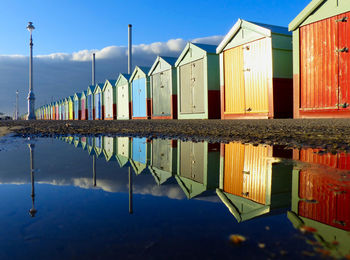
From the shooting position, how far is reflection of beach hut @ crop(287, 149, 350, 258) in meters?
0.88

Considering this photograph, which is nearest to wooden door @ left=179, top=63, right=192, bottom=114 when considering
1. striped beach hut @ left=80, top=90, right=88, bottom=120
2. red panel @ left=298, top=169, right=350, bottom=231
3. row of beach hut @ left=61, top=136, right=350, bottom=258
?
row of beach hut @ left=61, top=136, right=350, bottom=258

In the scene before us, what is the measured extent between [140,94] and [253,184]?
20.9 meters

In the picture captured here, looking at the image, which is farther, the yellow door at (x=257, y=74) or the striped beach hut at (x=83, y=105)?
the striped beach hut at (x=83, y=105)

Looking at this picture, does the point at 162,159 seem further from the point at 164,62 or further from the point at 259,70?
the point at 164,62

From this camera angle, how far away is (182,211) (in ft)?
3.84

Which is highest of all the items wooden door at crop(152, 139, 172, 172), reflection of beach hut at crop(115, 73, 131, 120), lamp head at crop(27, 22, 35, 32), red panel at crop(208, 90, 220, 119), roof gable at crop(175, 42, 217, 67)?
lamp head at crop(27, 22, 35, 32)

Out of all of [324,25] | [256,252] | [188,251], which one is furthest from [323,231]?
[324,25]

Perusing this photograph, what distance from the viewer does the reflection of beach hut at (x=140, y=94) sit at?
69.1 feet

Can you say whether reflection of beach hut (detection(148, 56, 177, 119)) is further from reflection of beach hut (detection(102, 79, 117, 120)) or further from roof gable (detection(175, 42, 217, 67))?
reflection of beach hut (detection(102, 79, 117, 120))

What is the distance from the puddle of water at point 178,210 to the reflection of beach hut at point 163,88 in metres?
15.8

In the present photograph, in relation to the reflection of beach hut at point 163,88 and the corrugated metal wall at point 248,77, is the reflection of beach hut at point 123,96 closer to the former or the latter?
the reflection of beach hut at point 163,88

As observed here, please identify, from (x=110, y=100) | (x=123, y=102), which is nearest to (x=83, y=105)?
(x=110, y=100)

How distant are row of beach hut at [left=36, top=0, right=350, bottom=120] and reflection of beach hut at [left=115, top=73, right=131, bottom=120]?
17.0ft

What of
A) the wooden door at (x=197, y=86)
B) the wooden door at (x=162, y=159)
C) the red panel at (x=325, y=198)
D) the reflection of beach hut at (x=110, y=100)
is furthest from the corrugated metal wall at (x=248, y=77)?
the reflection of beach hut at (x=110, y=100)
